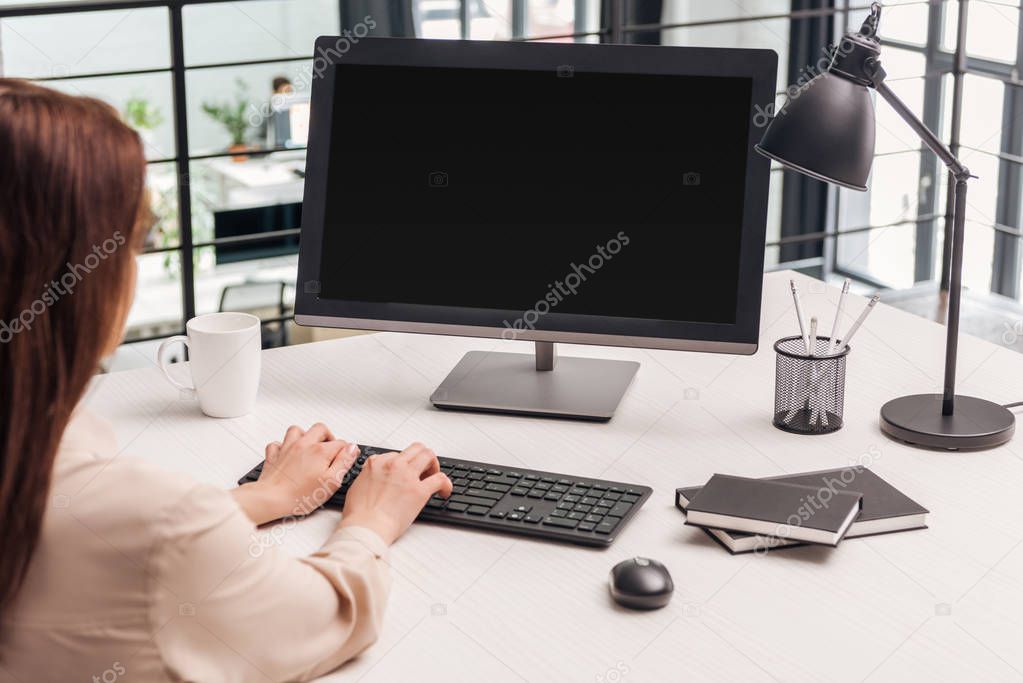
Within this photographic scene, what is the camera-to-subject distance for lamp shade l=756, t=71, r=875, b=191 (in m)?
1.26

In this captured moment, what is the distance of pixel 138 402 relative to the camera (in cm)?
150

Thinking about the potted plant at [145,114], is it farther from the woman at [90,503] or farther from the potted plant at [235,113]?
the woman at [90,503]

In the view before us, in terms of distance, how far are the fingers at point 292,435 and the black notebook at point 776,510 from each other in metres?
0.44

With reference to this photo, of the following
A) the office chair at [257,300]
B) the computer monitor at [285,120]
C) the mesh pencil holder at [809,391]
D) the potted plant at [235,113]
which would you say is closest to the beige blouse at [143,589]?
the mesh pencil holder at [809,391]

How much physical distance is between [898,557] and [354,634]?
1.67 feet

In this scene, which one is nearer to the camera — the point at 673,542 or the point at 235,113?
the point at 673,542

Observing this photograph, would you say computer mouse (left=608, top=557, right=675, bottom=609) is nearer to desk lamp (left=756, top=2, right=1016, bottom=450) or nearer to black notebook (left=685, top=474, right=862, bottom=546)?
black notebook (left=685, top=474, right=862, bottom=546)

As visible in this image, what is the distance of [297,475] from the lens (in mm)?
1229

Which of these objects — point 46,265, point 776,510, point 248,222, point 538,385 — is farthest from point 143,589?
point 248,222

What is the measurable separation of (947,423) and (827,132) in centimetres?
37

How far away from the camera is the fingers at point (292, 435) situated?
1.29 m

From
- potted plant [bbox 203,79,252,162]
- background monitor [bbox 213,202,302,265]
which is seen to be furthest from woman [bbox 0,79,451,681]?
potted plant [bbox 203,79,252,162]

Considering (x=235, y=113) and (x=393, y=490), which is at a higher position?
(x=235, y=113)

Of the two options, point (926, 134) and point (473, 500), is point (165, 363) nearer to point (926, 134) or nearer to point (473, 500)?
point (473, 500)
